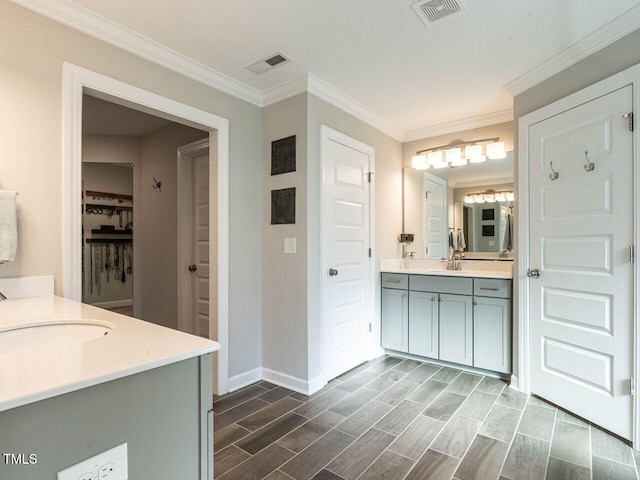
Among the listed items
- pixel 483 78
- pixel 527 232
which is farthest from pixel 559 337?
pixel 483 78

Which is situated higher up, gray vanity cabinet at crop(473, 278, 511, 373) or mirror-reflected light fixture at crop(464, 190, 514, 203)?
mirror-reflected light fixture at crop(464, 190, 514, 203)

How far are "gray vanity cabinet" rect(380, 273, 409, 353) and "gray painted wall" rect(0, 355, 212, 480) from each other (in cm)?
269

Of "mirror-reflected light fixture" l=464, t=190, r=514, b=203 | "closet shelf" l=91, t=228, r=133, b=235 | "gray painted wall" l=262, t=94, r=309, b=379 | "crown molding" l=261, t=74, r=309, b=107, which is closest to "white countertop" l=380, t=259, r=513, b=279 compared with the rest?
"mirror-reflected light fixture" l=464, t=190, r=514, b=203

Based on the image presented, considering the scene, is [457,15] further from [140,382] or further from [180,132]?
[180,132]

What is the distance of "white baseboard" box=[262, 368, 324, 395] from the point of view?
2.60 meters

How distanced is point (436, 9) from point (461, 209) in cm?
217

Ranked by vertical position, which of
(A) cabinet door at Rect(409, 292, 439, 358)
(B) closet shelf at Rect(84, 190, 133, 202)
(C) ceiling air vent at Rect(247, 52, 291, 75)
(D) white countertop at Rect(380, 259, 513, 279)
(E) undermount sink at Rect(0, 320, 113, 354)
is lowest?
(A) cabinet door at Rect(409, 292, 439, 358)

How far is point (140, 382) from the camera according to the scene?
798mm

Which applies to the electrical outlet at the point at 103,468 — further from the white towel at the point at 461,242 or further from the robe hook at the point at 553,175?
the white towel at the point at 461,242

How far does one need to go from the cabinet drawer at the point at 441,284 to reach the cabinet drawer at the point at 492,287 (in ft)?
0.17

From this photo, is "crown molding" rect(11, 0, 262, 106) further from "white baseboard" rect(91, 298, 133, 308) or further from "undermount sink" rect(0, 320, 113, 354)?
"white baseboard" rect(91, 298, 133, 308)

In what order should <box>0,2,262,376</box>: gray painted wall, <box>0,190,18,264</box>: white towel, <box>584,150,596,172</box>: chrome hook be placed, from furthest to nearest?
<box>584,150,596,172</box>: chrome hook → <box>0,2,262,376</box>: gray painted wall → <box>0,190,18,264</box>: white towel

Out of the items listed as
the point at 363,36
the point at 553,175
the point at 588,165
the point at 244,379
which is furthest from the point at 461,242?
the point at 244,379

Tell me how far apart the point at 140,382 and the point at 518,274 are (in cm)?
270
